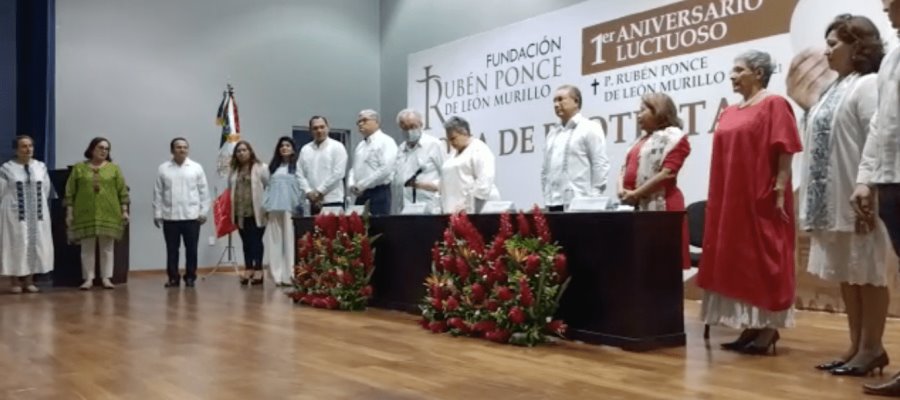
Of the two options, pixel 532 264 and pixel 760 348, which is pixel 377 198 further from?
pixel 760 348

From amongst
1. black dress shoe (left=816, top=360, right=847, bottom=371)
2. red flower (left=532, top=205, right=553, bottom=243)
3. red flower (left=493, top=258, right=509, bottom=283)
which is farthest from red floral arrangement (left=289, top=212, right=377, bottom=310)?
black dress shoe (left=816, top=360, right=847, bottom=371)

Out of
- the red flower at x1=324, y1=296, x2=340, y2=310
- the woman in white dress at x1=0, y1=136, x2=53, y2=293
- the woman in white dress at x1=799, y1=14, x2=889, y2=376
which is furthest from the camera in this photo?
the woman in white dress at x1=0, y1=136, x2=53, y2=293

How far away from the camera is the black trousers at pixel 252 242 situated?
24.7 feet

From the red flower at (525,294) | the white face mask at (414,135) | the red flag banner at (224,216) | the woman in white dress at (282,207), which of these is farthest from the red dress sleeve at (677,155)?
the red flag banner at (224,216)

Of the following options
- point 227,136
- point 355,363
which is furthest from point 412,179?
point 227,136

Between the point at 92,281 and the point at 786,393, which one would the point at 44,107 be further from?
the point at 786,393

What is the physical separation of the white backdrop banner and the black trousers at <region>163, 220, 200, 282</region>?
274 cm

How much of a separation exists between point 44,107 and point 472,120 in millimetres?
4327

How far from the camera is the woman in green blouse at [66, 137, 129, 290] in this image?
723cm

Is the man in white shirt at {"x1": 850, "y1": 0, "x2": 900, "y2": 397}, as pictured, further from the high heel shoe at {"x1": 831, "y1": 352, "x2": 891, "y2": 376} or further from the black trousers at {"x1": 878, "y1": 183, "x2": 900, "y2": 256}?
the high heel shoe at {"x1": 831, "y1": 352, "x2": 891, "y2": 376}

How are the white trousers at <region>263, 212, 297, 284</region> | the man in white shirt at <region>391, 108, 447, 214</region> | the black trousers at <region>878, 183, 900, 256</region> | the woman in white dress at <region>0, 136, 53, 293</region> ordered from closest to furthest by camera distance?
the black trousers at <region>878, 183, 900, 256</region> → the man in white shirt at <region>391, 108, 447, 214</region> → the woman in white dress at <region>0, 136, 53, 293</region> → the white trousers at <region>263, 212, 297, 284</region>

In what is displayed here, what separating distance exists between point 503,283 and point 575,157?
3.51 feet

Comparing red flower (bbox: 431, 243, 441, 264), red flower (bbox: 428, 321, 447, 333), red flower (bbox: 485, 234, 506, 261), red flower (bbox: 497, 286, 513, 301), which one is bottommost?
red flower (bbox: 428, 321, 447, 333)

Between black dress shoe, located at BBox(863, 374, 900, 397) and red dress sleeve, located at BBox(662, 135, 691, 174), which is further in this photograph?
red dress sleeve, located at BBox(662, 135, 691, 174)
